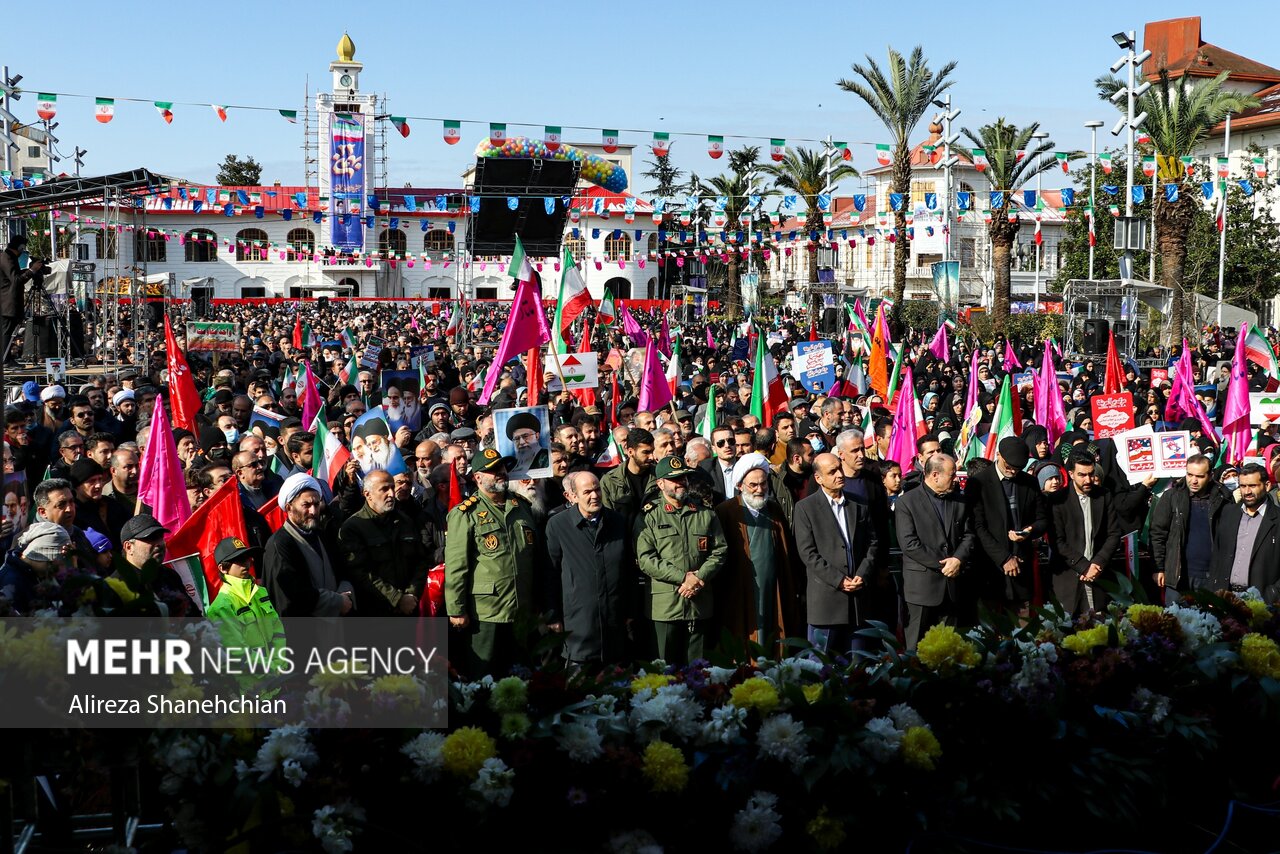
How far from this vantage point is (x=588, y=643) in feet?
23.5

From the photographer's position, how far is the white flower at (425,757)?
387 centimetres

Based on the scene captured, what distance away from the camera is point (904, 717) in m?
4.33

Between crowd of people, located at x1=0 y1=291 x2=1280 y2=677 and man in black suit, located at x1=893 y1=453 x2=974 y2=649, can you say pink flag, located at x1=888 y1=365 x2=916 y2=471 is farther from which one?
man in black suit, located at x1=893 y1=453 x2=974 y2=649

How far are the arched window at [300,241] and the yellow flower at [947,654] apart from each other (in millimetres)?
77367

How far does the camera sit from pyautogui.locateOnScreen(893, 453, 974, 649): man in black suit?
7.71 metres

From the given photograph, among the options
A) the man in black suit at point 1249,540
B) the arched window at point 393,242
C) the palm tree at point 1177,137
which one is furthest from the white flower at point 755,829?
the arched window at point 393,242

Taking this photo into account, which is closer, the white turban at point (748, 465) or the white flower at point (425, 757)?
the white flower at point (425, 757)

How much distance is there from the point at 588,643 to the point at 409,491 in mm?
1519

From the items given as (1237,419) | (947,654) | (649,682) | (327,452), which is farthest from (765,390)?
(649,682)

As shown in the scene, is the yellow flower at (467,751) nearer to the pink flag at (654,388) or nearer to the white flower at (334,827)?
the white flower at (334,827)

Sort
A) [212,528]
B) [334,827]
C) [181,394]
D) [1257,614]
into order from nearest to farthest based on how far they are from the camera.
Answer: [334,827] < [1257,614] < [212,528] < [181,394]

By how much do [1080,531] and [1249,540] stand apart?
0.96 m

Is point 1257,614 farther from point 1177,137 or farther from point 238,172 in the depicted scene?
point 238,172

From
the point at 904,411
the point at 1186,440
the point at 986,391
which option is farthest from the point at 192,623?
the point at 986,391
